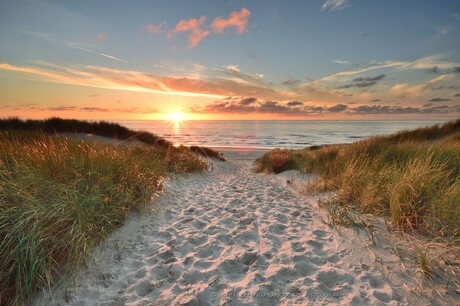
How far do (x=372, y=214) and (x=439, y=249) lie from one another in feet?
4.78

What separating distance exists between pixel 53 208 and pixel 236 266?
269cm

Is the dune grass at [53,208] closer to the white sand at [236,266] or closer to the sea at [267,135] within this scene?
the white sand at [236,266]

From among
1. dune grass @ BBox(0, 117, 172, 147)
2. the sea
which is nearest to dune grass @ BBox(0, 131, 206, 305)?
dune grass @ BBox(0, 117, 172, 147)

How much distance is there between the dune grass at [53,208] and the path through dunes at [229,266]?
278mm

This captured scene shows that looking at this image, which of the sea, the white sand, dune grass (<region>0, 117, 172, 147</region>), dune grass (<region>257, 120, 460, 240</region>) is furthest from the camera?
the sea

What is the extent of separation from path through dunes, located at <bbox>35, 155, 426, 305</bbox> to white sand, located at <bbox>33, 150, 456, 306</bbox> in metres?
0.01

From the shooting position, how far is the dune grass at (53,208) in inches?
107

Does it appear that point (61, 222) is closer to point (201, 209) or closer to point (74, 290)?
point (74, 290)

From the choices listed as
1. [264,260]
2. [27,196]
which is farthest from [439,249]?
[27,196]

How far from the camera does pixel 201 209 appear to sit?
6.24 meters

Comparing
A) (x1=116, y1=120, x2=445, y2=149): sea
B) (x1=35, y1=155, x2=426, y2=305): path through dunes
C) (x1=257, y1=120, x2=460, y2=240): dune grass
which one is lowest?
(x1=116, y1=120, x2=445, y2=149): sea

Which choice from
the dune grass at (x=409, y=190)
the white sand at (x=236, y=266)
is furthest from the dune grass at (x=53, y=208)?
the dune grass at (x=409, y=190)

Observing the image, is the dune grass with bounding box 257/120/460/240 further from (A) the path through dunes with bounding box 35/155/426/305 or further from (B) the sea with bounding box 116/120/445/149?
(B) the sea with bounding box 116/120/445/149

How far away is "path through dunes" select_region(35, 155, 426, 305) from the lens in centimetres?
290
